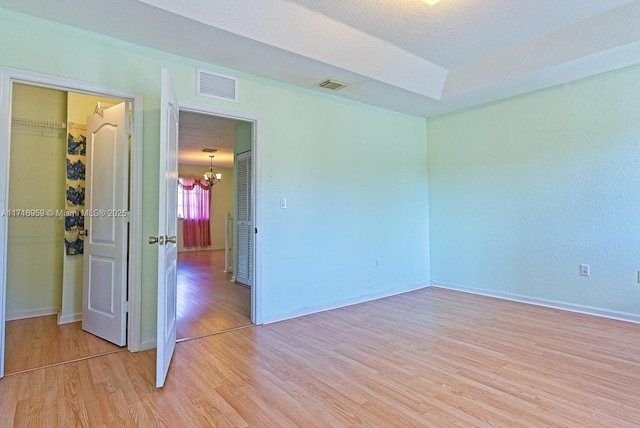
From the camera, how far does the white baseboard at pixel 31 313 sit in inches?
141

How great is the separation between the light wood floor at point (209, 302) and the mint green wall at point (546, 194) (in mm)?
2867

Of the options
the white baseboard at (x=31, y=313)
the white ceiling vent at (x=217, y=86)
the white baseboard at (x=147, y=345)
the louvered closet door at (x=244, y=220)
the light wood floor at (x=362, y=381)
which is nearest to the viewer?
the light wood floor at (x=362, y=381)

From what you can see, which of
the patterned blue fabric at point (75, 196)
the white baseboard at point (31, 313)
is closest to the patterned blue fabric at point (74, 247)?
the patterned blue fabric at point (75, 196)

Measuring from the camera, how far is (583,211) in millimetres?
3639

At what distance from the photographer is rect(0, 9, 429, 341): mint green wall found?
8.34 feet

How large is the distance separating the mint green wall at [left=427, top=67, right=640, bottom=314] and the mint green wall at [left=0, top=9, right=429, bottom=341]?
459mm

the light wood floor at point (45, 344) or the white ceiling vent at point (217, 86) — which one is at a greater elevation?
the white ceiling vent at point (217, 86)

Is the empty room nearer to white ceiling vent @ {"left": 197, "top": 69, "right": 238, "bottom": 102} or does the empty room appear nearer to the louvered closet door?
white ceiling vent @ {"left": 197, "top": 69, "right": 238, "bottom": 102}

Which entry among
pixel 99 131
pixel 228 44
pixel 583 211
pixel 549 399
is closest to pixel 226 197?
pixel 99 131

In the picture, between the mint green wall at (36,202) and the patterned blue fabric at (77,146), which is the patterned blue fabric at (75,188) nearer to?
the patterned blue fabric at (77,146)

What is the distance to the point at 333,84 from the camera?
355cm

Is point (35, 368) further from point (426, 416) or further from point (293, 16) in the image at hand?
point (293, 16)

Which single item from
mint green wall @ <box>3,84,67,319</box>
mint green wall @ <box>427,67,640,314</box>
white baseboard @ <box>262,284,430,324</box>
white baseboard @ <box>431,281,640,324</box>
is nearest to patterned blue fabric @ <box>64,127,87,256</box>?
mint green wall @ <box>3,84,67,319</box>

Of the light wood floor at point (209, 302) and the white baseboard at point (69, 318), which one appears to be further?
the white baseboard at point (69, 318)
